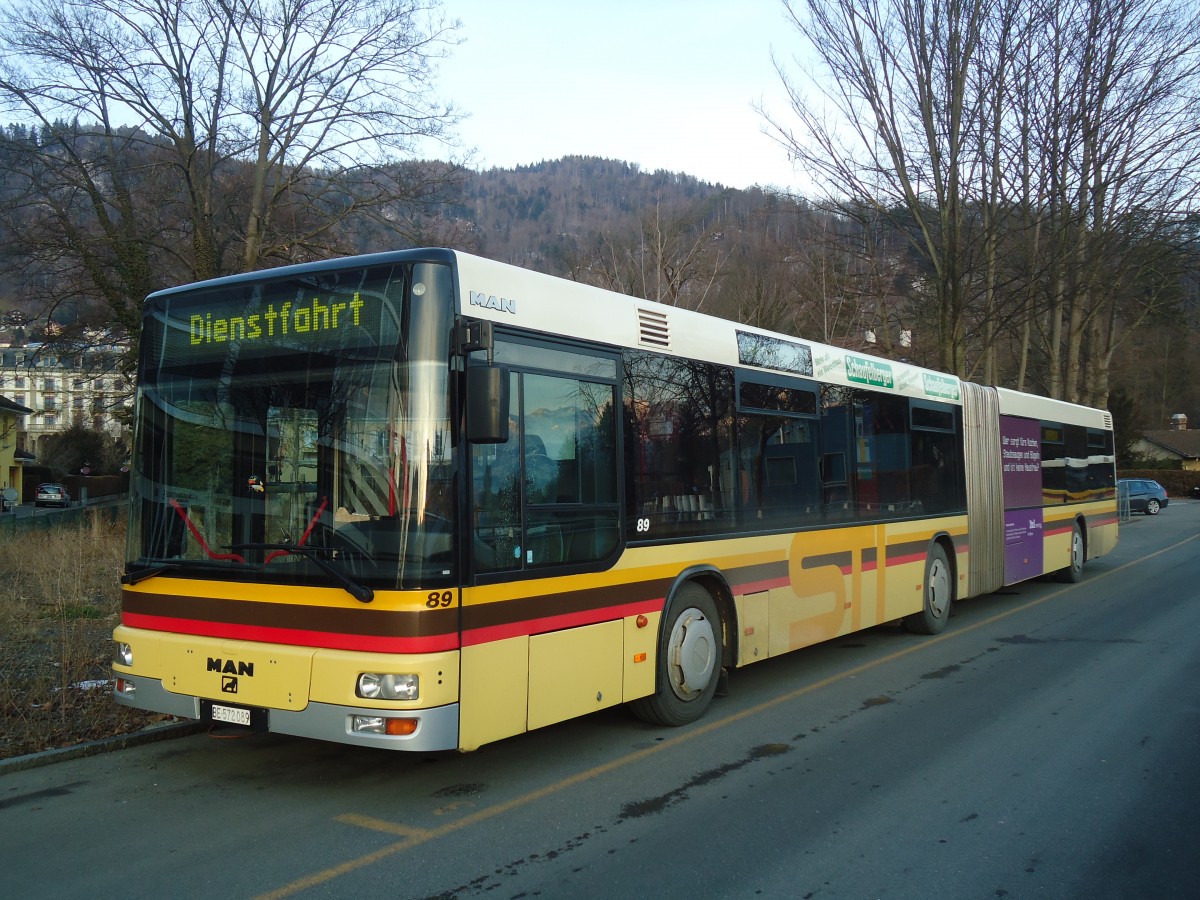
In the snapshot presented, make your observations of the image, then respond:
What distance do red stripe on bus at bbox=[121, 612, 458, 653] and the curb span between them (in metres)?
1.25

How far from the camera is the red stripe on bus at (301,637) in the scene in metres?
5.12

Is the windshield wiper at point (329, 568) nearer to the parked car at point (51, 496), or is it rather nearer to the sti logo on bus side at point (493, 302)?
the sti logo on bus side at point (493, 302)

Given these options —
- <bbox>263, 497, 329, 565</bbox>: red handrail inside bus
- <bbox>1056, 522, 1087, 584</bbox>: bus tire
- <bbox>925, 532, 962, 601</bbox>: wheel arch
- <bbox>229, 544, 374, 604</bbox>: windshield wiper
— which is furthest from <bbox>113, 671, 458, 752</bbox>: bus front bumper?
<bbox>1056, 522, 1087, 584</bbox>: bus tire

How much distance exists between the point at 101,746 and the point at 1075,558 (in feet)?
51.3

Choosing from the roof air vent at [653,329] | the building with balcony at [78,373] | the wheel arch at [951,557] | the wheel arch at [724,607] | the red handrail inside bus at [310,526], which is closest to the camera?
→ the red handrail inside bus at [310,526]

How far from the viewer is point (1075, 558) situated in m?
17.1

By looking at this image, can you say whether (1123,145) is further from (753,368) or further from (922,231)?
(753,368)

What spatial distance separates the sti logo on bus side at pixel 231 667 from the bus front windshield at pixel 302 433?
48 cm

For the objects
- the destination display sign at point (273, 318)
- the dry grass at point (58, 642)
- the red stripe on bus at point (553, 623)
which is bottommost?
the dry grass at point (58, 642)

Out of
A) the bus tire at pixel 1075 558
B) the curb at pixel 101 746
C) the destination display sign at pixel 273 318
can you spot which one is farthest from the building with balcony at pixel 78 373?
the bus tire at pixel 1075 558

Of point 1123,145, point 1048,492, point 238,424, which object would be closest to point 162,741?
point 238,424

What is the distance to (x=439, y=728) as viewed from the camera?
17.0 feet

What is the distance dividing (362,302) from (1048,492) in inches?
533

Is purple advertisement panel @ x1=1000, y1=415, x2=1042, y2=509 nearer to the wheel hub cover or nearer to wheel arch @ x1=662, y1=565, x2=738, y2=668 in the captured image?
wheel arch @ x1=662, y1=565, x2=738, y2=668
